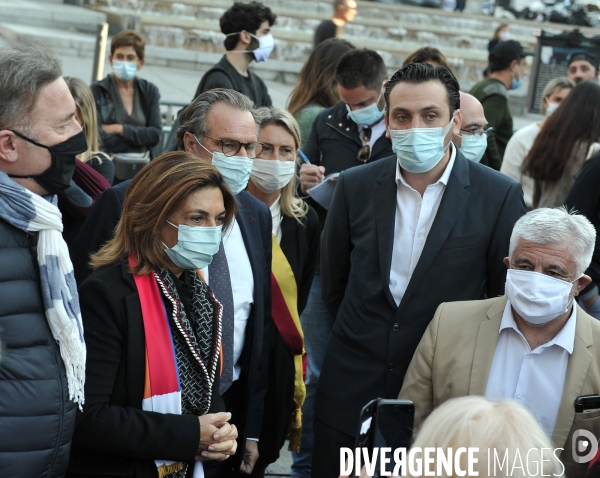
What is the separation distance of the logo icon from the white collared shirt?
1.84 metres

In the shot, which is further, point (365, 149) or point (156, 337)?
point (365, 149)

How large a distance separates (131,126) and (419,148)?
175 inches

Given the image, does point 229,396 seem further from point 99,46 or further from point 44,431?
point 99,46

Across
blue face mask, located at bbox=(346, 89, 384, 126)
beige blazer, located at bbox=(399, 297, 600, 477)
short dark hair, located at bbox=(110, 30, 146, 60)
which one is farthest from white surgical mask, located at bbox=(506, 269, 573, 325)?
short dark hair, located at bbox=(110, 30, 146, 60)

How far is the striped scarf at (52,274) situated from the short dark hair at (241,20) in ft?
14.3

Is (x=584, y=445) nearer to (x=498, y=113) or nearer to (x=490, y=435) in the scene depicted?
(x=490, y=435)

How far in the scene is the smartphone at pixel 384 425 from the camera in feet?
7.20

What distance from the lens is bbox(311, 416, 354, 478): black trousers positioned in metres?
3.53

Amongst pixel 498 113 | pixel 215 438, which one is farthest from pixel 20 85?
pixel 498 113

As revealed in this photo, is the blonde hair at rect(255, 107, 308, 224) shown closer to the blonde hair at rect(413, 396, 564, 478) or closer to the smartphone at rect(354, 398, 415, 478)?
the smartphone at rect(354, 398, 415, 478)

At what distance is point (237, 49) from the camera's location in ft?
22.4

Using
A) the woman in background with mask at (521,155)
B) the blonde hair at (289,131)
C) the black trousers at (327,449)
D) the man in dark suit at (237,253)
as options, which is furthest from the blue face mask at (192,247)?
the woman in background with mask at (521,155)

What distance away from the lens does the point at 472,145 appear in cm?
475

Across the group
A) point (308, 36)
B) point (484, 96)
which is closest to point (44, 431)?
point (484, 96)
